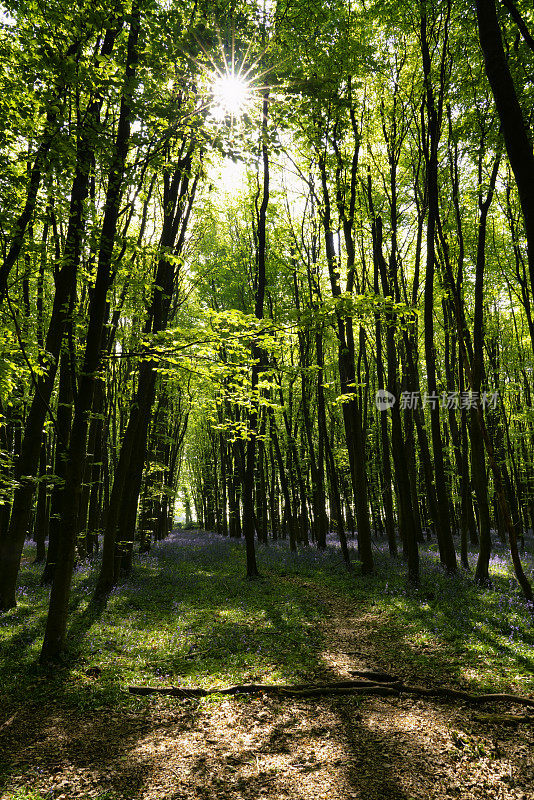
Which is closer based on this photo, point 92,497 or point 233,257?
point 92,497

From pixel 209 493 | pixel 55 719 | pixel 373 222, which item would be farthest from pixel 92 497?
pixel 209 493

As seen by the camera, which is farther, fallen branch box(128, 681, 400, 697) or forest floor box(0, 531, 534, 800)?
fallen branch box(128, 681, 400, 697)

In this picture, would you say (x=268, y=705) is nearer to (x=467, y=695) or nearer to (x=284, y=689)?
(x=284, y=689)

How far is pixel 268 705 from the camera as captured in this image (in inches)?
232

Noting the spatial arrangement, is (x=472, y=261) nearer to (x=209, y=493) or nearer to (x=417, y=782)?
(x=417, y=782)

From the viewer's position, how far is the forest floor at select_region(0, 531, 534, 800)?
14.0 feet

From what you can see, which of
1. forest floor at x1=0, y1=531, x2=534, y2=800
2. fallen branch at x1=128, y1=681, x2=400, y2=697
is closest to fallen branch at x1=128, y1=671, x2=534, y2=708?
fallen branch at x1=128, y1=681, x2=400, y2=697

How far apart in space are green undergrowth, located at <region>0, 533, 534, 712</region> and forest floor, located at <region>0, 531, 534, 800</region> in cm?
4

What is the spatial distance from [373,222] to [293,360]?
1621cm

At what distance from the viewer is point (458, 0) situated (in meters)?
8.89

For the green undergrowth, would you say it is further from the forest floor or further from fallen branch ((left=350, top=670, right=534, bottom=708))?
fallen branch ((left=350, top=670, right=534, bottom=708))

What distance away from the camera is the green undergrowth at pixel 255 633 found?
21.0ft

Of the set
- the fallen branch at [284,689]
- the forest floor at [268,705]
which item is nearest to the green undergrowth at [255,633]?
the forest floor at [268,705]

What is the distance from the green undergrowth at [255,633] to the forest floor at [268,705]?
0.04 metres
